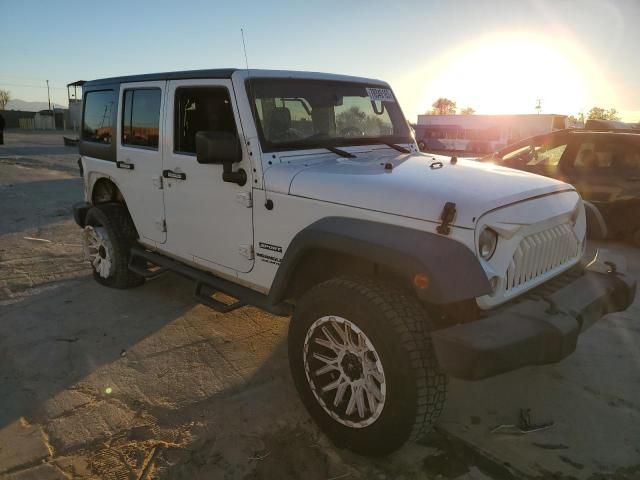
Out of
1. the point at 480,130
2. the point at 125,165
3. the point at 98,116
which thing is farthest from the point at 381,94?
the point at 480,130

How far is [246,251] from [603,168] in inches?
221

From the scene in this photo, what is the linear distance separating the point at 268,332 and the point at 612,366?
102 inches

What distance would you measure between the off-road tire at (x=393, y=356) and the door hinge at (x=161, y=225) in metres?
1.92

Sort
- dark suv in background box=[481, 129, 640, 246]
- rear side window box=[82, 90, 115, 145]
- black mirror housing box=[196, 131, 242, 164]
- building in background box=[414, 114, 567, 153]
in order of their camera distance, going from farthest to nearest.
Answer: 1. building in background box=[414, 114, 567, 153]
2. dark suv in background box=[481, 129, 640, 246]
3. rear side window box=[82, 90, 115, 145]
4. black mirror housing box=[196, 131, 242, 164]

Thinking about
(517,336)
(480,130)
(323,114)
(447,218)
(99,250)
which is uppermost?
(480,130)

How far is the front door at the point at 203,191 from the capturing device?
319 cm

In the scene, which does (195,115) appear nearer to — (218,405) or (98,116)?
(98,116)

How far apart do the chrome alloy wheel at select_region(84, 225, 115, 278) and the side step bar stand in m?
0.35

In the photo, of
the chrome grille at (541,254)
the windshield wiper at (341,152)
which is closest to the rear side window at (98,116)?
the windshield wiper at (341,152)

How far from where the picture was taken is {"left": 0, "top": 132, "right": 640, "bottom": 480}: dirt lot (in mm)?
2459

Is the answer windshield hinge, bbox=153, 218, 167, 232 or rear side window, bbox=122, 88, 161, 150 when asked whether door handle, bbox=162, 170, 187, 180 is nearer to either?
rear side window, bbox=122, 88, 161, 150

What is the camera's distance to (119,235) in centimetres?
460

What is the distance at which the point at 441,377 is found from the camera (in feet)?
7.47

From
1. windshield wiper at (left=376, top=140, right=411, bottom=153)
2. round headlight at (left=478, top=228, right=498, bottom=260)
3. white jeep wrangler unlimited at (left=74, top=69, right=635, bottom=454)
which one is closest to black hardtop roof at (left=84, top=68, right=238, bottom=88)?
white jeep wrangler unlimited at (left=74, top=69, right=635, bottom=454)
